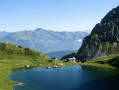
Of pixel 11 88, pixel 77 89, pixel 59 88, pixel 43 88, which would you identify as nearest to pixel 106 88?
pixel 77 89

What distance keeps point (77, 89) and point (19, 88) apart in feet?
175

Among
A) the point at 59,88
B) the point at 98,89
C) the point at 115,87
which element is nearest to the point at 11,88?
the point at 59,88

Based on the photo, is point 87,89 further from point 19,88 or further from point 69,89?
point 19,88

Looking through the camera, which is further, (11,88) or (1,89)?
(11,88)

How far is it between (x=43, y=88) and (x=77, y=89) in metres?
32.0

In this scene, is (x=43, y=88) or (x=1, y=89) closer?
(x=1, y=89)

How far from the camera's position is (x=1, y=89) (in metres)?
128

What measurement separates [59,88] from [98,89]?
35.0 metres

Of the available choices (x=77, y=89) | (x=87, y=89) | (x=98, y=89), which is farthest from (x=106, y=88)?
(x=77, y=89)

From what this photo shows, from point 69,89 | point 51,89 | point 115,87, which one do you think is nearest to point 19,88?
point 51,89

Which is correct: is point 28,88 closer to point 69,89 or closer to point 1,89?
point 1,89

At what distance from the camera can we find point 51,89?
13975cm

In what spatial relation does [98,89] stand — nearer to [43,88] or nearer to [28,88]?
[43,88]

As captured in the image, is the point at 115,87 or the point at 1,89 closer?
the point at 1,89
